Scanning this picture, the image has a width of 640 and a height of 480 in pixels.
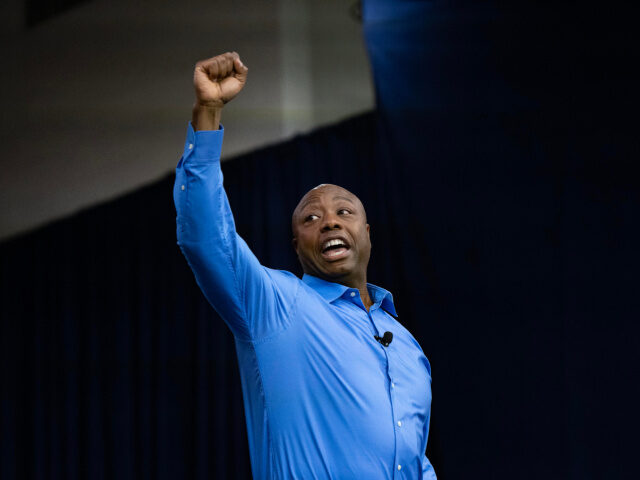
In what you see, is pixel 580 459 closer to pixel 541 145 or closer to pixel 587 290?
pixel 587 290

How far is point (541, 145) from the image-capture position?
306cm

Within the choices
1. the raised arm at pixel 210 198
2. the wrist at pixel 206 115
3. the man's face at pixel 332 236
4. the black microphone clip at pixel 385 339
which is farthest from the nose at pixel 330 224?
the wrist at pixel 206 115

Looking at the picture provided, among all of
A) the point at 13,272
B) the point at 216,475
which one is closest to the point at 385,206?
the point at 216,475

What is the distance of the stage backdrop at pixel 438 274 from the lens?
9.81 feet

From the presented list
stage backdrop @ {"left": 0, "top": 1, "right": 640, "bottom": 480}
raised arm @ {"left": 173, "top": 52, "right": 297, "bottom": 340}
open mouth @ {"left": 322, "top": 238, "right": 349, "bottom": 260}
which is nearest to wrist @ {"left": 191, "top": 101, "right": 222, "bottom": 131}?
raised arm @ {"left": 173, "top": 52, "right": 297, "bottom": 340}

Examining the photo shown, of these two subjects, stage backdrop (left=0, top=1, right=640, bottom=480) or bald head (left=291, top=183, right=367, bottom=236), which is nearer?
bald head (left=291, top=183, right=367, bottom=236)

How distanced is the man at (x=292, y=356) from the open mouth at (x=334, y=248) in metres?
0.09

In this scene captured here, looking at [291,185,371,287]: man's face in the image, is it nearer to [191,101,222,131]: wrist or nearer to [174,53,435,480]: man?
[174,53,435,480]: man

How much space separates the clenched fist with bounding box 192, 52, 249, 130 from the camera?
3.92 feet

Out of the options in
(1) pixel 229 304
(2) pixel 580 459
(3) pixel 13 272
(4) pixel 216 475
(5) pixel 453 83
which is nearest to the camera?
(1) pixel 229 304

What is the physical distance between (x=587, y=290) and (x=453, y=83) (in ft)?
3.42

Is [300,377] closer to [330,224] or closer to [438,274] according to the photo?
[330,224]

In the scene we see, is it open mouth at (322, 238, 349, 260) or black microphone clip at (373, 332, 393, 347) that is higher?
Answer: open mouth at (322, 238, 349, 260)

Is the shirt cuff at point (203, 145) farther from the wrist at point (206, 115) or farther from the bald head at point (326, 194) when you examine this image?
the bald head at point (326, 194)
